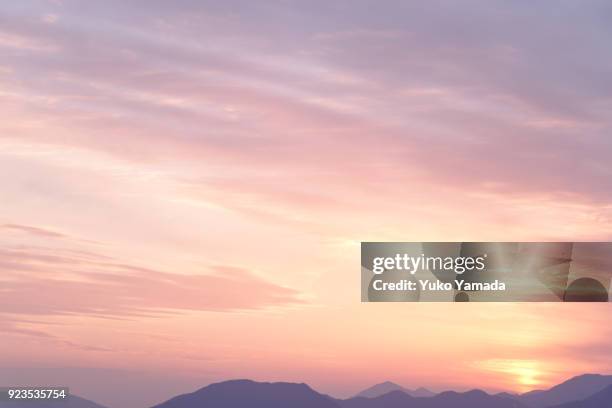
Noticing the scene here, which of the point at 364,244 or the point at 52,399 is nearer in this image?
the point at 364,244

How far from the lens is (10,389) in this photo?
59281 millimetres

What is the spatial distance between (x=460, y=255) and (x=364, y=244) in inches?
244

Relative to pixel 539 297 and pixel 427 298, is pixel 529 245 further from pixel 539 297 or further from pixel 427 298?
pixel 427 298

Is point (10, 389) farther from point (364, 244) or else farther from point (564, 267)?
point (564, 267)

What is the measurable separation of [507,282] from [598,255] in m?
6.18

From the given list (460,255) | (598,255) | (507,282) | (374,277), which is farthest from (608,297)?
(374,277)

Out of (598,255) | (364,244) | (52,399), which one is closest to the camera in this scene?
(364,244)

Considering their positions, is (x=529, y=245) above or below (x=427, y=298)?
above

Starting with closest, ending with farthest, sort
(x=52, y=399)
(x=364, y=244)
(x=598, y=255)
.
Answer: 1. (x=364, y=244)
2. (x=598, y=255)
3. (x=52, y=399)

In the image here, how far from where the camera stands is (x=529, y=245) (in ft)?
167

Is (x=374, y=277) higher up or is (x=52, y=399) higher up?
(x=374, y=277)

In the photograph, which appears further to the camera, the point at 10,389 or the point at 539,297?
the point at 10,389

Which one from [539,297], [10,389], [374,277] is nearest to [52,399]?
[10,389]

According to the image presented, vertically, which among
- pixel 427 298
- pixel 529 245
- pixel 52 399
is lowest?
pixel 52 399
